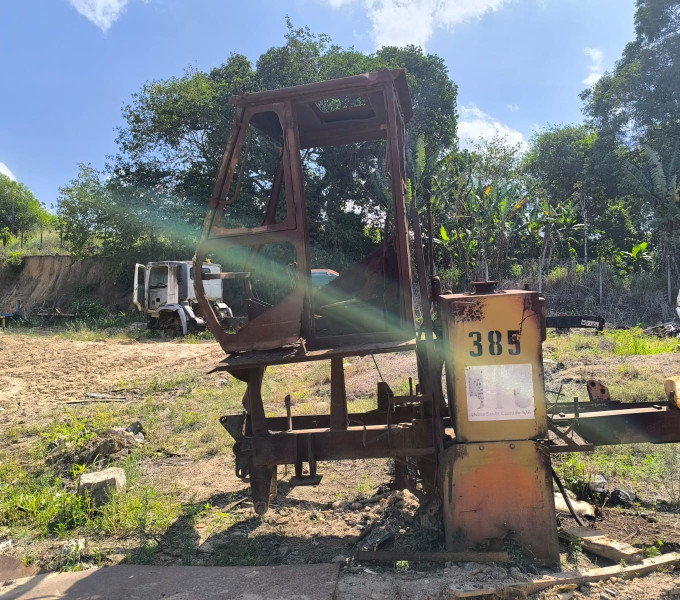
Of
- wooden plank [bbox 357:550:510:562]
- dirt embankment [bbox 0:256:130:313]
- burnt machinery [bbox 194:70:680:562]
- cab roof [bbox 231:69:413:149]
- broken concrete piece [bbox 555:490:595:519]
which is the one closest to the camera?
wooden plank [bbox 357:550:510:562]

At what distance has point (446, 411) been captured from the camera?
347cm

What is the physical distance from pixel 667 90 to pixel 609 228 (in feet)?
19.9

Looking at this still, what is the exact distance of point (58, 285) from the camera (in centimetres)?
2675

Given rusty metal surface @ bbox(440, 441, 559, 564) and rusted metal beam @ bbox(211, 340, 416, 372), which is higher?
rusted metal beam @ bbox(211, 340, 416, 372)

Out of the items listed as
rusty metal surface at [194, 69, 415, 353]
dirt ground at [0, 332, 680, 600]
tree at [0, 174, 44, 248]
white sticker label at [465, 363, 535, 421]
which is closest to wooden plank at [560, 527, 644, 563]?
dirt ground at [0, 332, 680, 600]

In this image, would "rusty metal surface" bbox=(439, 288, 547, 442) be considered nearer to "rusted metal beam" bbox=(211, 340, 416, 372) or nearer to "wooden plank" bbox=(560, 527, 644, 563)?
"rusted metal beam" bbox=(211, 340, 416, 372)

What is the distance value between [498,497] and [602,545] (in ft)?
2.35

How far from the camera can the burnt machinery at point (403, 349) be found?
2.96 meters

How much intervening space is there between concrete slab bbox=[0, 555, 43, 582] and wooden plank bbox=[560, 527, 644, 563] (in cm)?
348

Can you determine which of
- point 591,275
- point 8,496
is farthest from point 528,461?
point 591,275

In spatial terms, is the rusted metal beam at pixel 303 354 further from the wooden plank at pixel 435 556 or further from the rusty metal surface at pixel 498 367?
the wooden plank at pixel 435 556

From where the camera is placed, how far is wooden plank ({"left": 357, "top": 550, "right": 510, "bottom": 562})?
285 cm

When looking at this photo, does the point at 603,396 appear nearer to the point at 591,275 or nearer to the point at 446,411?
the point at 446,411

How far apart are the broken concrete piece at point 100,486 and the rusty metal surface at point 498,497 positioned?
2897mm
